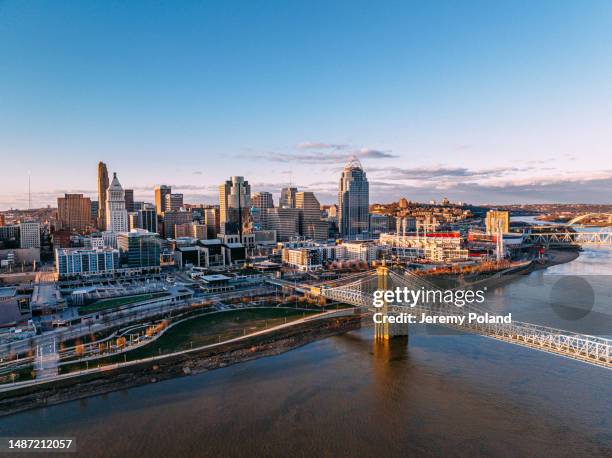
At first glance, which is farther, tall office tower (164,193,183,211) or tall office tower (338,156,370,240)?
tall office tower (164,193,183,211)

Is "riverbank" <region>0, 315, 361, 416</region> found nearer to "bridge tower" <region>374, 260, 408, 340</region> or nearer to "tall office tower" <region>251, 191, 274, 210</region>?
"bridge tower" <region>374, 260, 408, 340</region>

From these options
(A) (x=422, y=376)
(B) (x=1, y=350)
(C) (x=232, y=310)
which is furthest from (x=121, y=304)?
(A) (x=422, y=376)

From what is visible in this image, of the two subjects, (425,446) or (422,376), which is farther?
(422,376)

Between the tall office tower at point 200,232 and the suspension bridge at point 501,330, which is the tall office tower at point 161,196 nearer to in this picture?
the tall office tower at point 200,232

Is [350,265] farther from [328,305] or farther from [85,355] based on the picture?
[85,355]

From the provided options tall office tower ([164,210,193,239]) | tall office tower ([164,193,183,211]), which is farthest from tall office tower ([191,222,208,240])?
tall office tower ([164,193,183,211])

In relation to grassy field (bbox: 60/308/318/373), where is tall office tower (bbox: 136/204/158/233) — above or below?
above

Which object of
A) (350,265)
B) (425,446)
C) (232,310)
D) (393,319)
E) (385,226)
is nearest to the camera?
(425,446)
